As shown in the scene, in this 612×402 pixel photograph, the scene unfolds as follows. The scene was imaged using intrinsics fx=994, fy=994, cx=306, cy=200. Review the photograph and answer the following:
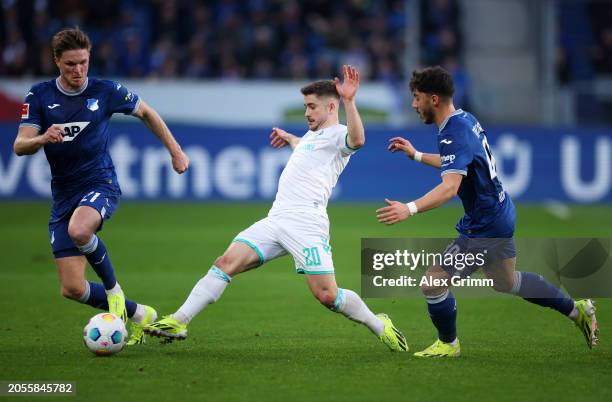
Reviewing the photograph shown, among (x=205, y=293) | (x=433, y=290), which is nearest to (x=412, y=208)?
(x=433, y=290)

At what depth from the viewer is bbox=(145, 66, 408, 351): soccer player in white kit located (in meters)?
7.71

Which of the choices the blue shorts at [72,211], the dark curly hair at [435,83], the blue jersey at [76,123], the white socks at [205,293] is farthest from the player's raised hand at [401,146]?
the blue shorts at [72,211]

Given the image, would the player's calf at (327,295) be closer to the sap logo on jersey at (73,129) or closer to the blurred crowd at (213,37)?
the sap logo on jersey at (73,129)

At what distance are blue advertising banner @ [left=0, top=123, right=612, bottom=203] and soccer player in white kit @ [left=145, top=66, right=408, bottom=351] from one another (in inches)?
478

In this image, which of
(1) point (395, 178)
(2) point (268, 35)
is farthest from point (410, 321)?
(2) point (268, 35)

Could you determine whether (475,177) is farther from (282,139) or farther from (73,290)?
(73,290)

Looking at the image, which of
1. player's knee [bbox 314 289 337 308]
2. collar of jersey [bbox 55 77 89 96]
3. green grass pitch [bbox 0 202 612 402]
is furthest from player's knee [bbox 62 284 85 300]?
player's knee [bbox 314 289 337 308]

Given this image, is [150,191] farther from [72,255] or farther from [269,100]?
[72,255]

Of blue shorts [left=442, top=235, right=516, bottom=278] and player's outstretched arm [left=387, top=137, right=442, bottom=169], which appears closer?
blue shorts [left=442, top=235, right=516, bottom=278]

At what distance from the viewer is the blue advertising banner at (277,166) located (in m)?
20.2

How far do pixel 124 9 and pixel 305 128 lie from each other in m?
A: 6.88

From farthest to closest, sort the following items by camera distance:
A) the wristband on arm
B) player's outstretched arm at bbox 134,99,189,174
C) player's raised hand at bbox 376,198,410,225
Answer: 1. player's outstretched arm at bbox 134,99,189,174
2. the wristband on arm
3. player's raised hand at bbox 376,198,410,225

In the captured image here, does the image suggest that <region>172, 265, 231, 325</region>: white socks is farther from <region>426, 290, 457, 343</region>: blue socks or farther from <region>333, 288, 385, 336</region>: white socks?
<region>426, 290, 457, 343</region>: blue socks

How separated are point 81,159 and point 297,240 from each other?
1942 mm
